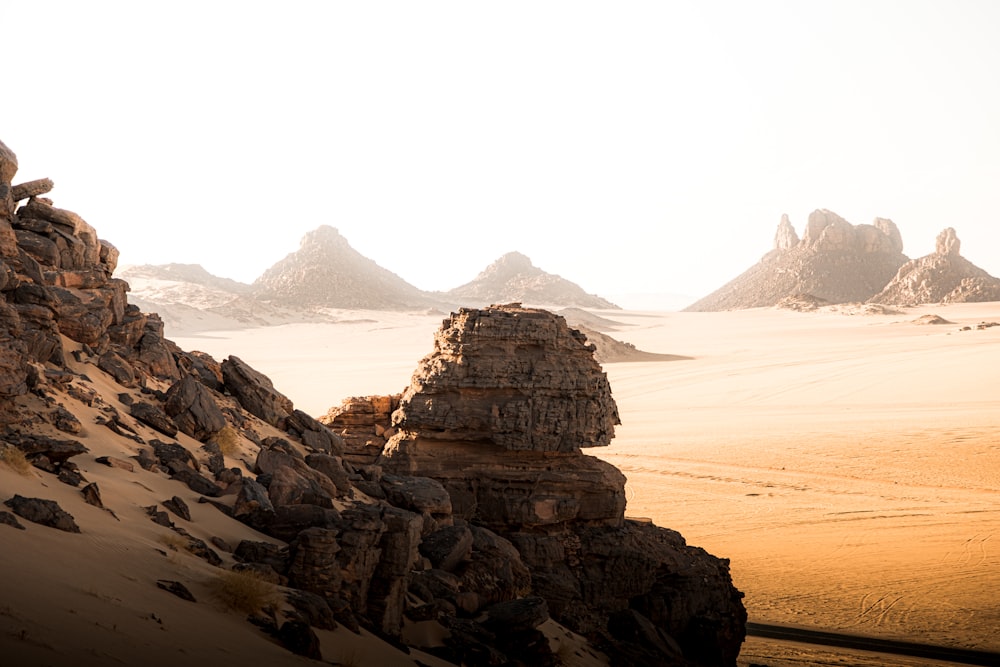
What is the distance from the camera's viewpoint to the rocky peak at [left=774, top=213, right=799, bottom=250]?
148 meters

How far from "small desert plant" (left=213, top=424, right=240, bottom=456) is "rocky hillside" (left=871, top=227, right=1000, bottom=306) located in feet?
386

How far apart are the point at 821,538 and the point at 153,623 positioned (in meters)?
20.9

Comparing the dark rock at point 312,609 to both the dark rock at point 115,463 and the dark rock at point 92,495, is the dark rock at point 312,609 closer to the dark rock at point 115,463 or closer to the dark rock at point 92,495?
the dark rock at point 92,495

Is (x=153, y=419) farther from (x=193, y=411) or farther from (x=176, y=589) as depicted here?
(x=176, y=589)

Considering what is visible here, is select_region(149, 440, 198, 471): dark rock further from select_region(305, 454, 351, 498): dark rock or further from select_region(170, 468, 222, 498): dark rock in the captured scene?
select_region(305, 454, 351, 498): dark rock

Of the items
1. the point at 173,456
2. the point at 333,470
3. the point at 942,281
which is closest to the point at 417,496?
the point at 333,470

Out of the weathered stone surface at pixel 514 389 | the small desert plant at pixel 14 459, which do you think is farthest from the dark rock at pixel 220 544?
the weathered stone surface at pixel 514 389

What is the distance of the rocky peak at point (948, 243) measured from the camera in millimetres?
122625

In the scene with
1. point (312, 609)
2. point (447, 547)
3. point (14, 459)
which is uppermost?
point (14, 459)

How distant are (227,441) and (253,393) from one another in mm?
Result: 2452

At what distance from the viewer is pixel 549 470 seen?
1481cm

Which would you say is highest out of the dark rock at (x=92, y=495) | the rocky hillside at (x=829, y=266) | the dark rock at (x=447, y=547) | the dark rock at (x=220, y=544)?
the rocky hillside at (x=829, y=266)

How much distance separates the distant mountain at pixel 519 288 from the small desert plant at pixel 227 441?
116368 millimetres

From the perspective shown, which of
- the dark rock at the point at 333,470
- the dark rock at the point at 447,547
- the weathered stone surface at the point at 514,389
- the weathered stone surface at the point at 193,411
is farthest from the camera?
the weathered stone surface at the point at 514,389
